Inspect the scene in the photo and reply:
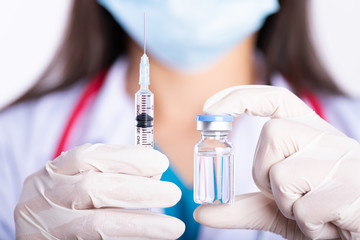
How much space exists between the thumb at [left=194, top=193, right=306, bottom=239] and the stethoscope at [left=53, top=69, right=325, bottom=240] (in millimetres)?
687

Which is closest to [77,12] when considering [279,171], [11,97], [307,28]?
[11,97]

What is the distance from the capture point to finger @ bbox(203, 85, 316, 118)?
4.33 ft

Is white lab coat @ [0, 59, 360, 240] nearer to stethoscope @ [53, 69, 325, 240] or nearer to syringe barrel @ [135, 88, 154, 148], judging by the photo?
stethoscope @ [53, 69, 325, 240]

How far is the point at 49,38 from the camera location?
1956 millimetres

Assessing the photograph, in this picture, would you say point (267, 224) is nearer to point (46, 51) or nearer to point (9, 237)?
point (9, 237)

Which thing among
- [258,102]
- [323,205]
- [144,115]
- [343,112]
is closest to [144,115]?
[144,115]

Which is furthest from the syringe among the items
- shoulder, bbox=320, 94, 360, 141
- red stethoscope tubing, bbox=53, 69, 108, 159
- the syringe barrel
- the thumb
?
shoulder, bbox=320, 94, 360, 141

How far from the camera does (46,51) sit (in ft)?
6.47

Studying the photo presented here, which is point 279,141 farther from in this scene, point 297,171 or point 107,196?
point 107,196

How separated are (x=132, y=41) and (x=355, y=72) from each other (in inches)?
40.2

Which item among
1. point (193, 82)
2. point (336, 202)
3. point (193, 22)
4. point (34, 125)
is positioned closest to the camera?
point (336, 202)

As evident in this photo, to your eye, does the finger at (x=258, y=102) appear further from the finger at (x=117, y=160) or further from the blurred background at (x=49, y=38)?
the blurred background at (x=49, y=38)

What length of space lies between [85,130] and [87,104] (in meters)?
0.14

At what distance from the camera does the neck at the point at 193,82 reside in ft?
5.90
